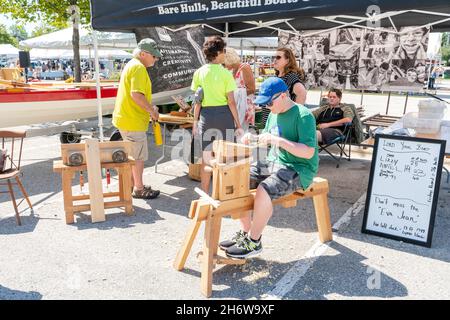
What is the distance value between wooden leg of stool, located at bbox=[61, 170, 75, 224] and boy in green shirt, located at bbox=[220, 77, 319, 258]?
177cm

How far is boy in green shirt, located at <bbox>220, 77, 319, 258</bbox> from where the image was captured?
2.90 meters

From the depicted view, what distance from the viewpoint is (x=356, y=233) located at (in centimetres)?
385

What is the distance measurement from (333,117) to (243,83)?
5.61 feet

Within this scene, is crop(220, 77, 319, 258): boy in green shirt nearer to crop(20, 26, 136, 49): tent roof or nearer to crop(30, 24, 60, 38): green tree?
crop(20, 26, 136, 49): tent roof

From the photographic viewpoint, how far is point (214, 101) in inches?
166

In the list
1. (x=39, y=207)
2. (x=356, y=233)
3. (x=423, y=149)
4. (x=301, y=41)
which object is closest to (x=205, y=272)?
(x=356, y=233)

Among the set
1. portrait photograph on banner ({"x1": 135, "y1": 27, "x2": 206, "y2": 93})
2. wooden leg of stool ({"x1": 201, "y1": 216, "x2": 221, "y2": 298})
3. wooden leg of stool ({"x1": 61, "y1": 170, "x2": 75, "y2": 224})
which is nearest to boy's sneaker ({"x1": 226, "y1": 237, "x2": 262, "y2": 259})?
wooden leg of stool ({"x1": 201, "y1": 216, "x2": 221, "y2": 298})

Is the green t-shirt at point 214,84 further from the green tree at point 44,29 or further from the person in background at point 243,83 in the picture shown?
the green tree at point 44,29

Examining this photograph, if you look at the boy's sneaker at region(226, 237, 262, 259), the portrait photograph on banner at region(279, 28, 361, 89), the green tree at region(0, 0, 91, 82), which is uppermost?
the green tree at region(0, 0, 91, 82)

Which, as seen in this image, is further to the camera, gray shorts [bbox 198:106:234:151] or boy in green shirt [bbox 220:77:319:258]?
gray shorts [bbox 198:106:234:151]

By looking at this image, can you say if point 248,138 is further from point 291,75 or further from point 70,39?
point 70,39

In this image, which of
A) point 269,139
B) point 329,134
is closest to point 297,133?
point 269,139

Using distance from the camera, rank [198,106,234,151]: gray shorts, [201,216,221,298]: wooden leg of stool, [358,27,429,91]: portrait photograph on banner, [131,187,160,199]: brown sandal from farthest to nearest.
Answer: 1. [358,27,429,91]: portrait photograph on banner
2. [131,187,160,199]: brown sandal
3. [198,106,234,151]: gray shorts
4. [201,216,221,298]: wooden leg of stool

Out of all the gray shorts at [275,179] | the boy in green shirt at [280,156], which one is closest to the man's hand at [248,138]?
the boy in green shirt at [280,156]
